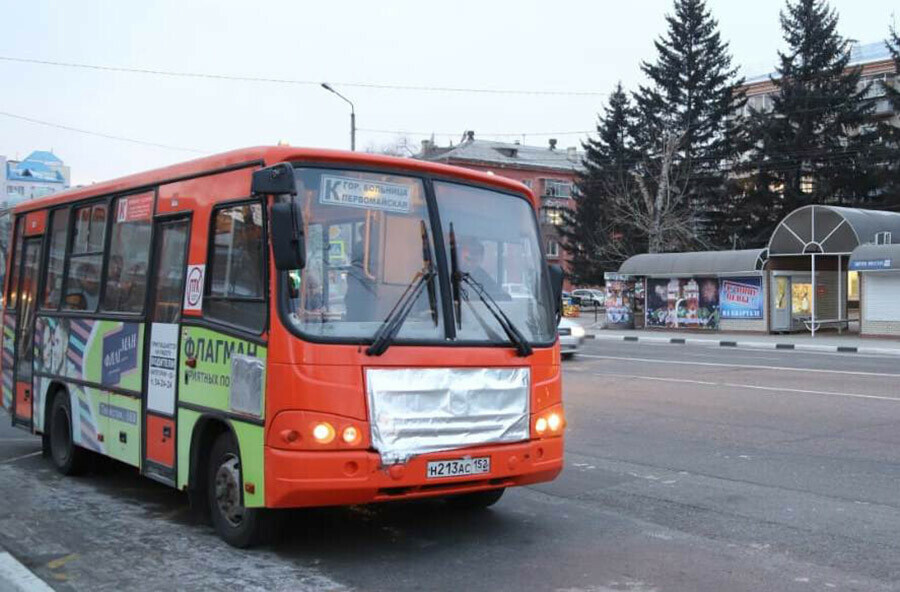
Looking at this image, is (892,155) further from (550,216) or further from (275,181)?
(275,181)

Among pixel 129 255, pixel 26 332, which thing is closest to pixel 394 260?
pixel 129 255

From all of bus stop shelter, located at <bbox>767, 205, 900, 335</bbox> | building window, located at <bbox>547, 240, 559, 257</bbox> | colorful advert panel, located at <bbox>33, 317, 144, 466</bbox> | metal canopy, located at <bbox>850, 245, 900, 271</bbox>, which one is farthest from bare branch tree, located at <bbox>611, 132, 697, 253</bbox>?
colorful advert panel, located at <bbox>33, 317, 144, 466</bbox>

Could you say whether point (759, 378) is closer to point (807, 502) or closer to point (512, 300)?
point (807, 502)

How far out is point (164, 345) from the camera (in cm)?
672

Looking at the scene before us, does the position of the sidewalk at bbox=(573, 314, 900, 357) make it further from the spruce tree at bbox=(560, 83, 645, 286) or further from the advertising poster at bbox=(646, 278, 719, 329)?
the spruce tree at bbox=(560, 83, 645, 286)

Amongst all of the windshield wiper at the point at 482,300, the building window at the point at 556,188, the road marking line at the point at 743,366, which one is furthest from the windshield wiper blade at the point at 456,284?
the building window at the point at 556,188

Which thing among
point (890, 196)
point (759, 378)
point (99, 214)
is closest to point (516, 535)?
point (99, 214)

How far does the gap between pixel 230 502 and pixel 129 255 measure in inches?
97.2

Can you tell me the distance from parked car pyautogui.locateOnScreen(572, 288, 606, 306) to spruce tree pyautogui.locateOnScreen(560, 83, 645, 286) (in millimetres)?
1081

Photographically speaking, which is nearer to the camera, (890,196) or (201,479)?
(201,479)

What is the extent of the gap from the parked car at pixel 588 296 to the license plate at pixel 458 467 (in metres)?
53.9

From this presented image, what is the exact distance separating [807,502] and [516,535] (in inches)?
101

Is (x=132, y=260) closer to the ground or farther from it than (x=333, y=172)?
closer to the ground

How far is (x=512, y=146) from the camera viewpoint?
89.5 meters
